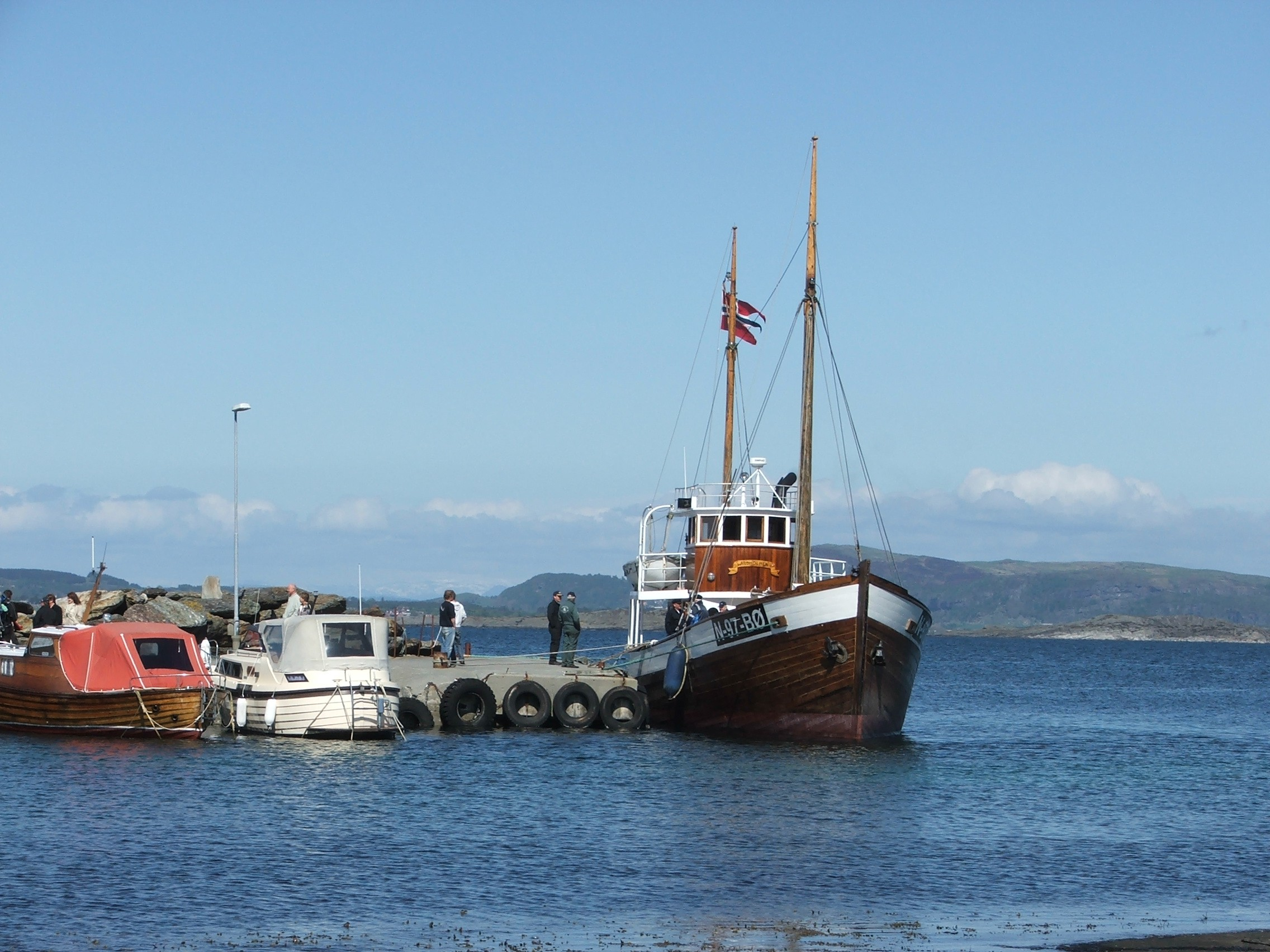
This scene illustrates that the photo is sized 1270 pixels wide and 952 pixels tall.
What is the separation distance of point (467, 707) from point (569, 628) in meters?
7.53

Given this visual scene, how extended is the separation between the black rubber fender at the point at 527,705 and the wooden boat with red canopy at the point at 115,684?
7.54m

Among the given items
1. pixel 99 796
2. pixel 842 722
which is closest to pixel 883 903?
pixel 99 796

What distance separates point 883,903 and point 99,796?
1332 cm

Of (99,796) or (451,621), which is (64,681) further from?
A: (451,621)

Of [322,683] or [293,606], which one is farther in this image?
[293,606]

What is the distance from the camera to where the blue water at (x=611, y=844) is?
1602cm

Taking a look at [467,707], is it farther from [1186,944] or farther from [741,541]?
[1186,944]

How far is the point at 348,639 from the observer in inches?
1256

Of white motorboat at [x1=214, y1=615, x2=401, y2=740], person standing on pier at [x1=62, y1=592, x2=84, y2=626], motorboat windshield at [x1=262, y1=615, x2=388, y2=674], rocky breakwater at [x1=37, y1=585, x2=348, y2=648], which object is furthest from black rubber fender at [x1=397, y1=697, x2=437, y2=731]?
person standing on pier at [x1=62, y1=592, x2=84, y2=626]

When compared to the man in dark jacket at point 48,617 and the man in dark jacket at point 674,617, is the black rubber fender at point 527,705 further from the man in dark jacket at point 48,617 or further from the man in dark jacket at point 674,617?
the man in dark jacket at point 48,617

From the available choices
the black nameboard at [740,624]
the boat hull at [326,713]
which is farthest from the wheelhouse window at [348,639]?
the black nameboard at [740,624]

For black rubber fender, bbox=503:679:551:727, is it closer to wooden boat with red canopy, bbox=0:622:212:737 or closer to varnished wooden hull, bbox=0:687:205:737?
wooden boat with red canopy, bbox=0:622:212:737

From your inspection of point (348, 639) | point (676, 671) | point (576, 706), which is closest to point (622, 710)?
point (576, 706)

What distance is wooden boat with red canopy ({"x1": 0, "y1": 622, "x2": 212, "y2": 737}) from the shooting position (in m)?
31.4
